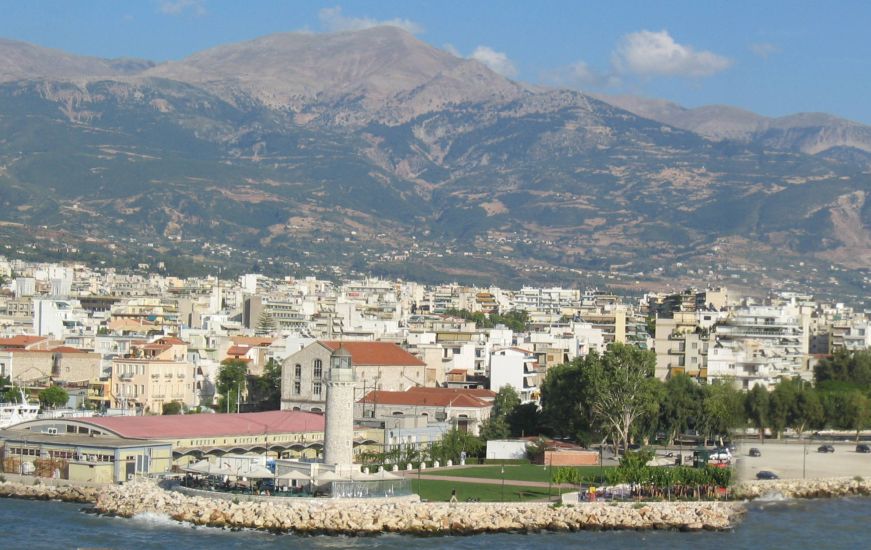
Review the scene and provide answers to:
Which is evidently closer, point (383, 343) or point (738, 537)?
point (738, 537)

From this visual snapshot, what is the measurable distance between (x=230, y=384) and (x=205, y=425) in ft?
57.0

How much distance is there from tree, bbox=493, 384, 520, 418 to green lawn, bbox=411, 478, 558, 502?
13.1 meters

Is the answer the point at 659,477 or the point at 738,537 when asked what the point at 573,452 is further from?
the point at 738,537

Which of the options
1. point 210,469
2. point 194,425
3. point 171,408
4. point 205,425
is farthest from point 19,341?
point 210,469

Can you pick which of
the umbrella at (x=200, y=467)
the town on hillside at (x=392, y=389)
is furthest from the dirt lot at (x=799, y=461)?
the umbrella at (x=200, y=467)

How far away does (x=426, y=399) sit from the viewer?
209 feet

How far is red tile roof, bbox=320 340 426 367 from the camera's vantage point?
6875 cm

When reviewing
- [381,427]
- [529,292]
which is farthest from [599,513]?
[529,292]

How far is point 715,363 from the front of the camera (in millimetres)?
73062

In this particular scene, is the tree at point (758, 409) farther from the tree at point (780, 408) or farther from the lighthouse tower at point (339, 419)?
the lighthouse tower at point (339, 419)

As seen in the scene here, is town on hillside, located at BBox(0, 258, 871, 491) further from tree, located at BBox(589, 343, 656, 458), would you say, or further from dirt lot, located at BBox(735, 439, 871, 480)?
dirt lot, located at BBox(735, 439, 871, 480)

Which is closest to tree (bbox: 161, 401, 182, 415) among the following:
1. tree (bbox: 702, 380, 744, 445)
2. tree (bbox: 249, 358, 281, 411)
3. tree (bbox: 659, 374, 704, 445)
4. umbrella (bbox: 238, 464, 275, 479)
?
tree (bbox: 249, 358, 281, 411)

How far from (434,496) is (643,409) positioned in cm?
1400

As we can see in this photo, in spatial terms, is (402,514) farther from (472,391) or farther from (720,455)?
(472,391)
